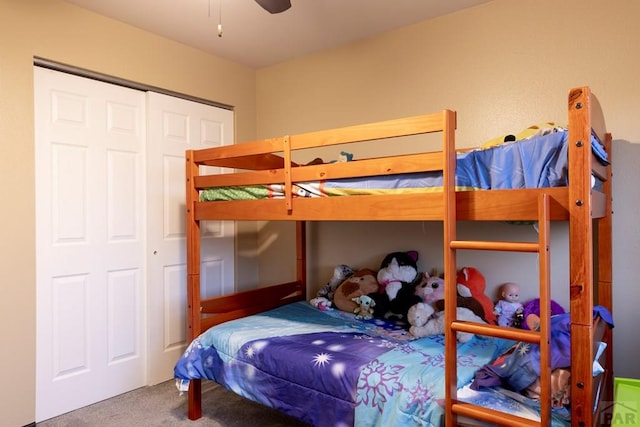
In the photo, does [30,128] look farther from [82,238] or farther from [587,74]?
[587,74]

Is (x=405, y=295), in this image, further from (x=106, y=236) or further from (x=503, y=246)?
(x=106, y=236)

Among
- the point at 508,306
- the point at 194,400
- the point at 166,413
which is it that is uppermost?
the point at 508,306

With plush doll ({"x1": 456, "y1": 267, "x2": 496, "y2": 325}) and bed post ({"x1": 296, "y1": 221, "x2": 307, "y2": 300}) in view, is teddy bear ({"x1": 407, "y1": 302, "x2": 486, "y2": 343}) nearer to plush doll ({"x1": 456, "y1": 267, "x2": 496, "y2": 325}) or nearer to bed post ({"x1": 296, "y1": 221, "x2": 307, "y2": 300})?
plush doll ({"x1": 456, "y1": 267, "x2": 496, "y2": 325})

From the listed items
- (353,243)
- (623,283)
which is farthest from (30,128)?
(623,283)

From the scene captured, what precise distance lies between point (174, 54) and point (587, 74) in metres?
2.64

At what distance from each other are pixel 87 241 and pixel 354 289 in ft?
5.66

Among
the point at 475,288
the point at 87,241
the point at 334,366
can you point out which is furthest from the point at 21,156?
the point at 475,288

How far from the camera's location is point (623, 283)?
6.93 feet

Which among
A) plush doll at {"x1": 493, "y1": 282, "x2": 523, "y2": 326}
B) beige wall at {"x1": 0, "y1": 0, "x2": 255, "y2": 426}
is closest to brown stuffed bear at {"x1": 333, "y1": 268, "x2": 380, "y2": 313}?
plush doll at {"x1": 493, "y1": 282, "x2": 523, "y2": 326}

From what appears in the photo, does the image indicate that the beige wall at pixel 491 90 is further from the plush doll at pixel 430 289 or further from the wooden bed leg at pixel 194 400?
the wooden bed leg at pixel 194 400

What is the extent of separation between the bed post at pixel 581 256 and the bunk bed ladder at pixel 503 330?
0.10 metres

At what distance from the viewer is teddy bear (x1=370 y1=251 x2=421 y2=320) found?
253 cm

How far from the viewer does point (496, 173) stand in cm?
164

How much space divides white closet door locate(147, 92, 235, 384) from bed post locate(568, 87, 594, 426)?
2.54m
